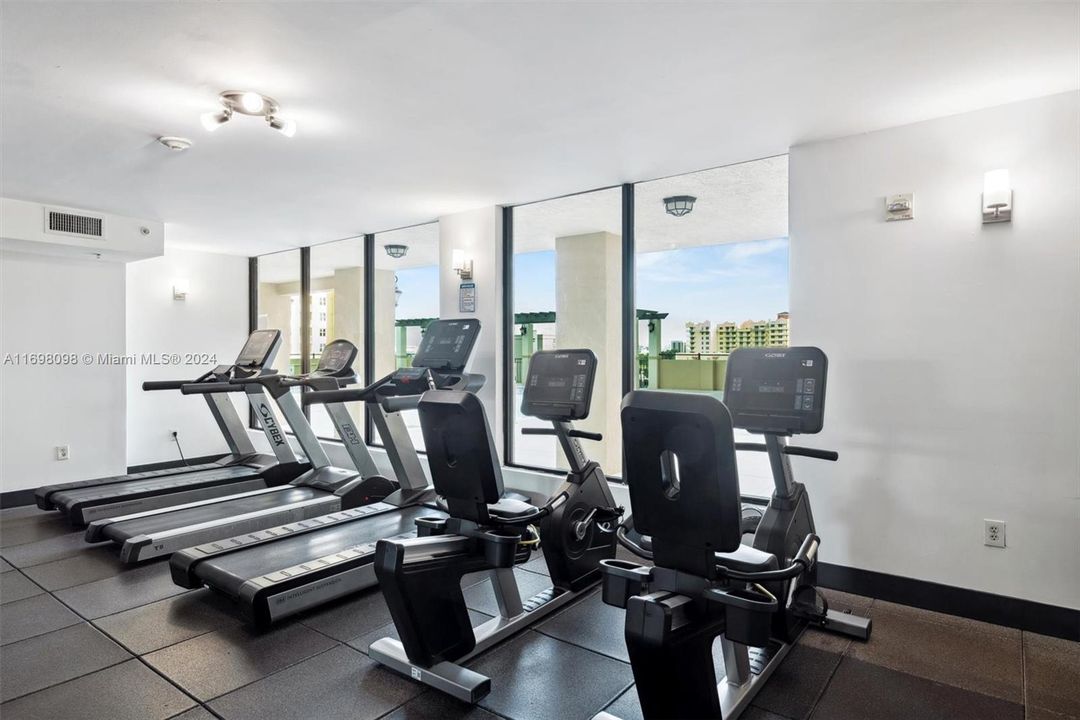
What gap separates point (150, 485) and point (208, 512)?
1055 millimetres

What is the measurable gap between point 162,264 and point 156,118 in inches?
167

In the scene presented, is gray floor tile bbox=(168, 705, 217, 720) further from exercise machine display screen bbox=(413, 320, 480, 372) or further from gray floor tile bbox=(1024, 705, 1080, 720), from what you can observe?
gray floor tile bbox=(1024, 705, 1080, 720)

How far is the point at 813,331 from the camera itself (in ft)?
11.7

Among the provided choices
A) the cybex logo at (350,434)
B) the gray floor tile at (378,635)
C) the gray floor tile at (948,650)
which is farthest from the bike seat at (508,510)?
the cybex logo at (350,434)

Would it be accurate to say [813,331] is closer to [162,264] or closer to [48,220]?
[48,220]

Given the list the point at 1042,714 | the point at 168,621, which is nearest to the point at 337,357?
the point at 168,621

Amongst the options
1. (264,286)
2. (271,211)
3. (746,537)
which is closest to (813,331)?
(746,537)

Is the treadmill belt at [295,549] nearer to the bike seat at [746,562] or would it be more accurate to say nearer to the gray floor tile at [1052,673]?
the bike seat at [746,562]

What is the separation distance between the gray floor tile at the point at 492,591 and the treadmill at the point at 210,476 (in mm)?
3038

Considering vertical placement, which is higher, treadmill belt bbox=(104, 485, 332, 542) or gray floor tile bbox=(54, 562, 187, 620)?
treadmill belt bbox=(104, 485, 332, 542)

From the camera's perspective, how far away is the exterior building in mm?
4574

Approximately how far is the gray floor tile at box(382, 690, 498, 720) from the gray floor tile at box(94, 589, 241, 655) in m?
1.22

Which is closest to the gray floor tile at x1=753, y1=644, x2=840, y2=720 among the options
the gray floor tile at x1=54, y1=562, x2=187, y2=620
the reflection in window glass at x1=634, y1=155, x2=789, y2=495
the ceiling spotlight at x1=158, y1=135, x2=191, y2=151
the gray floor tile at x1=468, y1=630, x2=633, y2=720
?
the gray floor tile at x1=468, y1=630, x2=633, y2=720

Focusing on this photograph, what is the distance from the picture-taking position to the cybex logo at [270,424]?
5.69 meters
